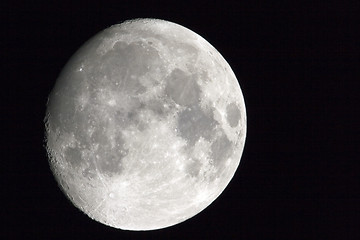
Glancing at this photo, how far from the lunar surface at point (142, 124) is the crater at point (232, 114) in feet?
0.04

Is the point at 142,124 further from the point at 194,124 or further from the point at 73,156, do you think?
the point at 73,156

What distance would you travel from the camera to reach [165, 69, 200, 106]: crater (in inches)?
210

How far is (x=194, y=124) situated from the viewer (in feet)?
17.8

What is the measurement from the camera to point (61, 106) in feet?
18.5

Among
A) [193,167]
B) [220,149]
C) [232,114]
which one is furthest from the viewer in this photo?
[232,114]

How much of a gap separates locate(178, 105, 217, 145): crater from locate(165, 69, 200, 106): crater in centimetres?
11

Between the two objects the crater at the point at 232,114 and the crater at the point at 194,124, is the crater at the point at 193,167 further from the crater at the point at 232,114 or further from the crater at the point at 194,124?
the crater at the point at 232,114

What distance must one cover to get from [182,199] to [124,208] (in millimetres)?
752

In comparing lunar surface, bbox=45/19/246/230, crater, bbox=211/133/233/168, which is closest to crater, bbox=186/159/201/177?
lunar surface, bbox=45/19/246/230

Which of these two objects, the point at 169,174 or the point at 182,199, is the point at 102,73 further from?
the point at 182,199

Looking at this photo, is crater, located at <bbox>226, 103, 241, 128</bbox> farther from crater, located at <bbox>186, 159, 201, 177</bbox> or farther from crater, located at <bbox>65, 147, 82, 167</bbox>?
crater, located at <bbox>65, 147, 82, 167</bbox>

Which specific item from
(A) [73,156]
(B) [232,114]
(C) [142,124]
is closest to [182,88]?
(C) [142,124]

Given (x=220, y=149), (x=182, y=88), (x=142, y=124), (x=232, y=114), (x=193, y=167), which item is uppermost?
(x=182, y=88)

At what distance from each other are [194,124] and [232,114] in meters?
0.68
